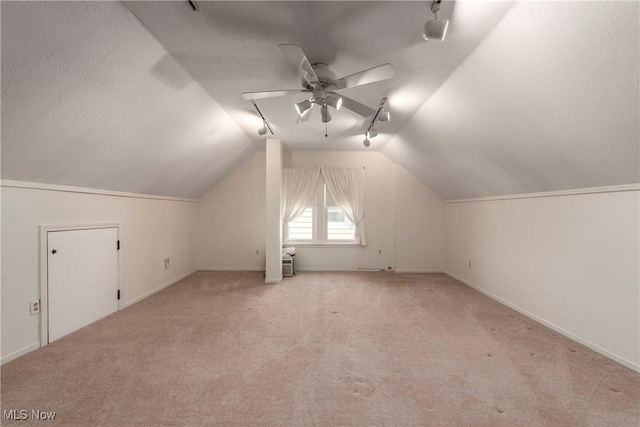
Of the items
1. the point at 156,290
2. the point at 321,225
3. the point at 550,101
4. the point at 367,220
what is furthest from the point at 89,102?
the point at 367,220

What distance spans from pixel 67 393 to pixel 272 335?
1631 mm

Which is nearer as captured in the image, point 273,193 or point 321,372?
point 321,372

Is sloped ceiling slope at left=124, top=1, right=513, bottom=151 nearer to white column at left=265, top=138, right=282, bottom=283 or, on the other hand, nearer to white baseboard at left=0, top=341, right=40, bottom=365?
white column at left=265, top=138, right=282, bottom=283

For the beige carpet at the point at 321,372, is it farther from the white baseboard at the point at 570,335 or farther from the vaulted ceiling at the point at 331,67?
the vaulted ceiling at the point at 331,67

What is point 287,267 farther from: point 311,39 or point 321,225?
point 311,39

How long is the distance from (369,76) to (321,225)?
13.3ft

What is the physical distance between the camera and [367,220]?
5777 mm

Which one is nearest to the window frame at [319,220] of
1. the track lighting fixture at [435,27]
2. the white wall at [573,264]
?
the white wall at [573,264]

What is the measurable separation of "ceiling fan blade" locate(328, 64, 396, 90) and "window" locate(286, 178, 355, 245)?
3.65 metres

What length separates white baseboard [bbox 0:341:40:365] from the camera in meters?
2.22

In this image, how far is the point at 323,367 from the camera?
7.32 ft

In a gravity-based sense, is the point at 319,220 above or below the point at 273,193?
below

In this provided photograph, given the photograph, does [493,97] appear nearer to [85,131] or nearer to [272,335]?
[272,335]

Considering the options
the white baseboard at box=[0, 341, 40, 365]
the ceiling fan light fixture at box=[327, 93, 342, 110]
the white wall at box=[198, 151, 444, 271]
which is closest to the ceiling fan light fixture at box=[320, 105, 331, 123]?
the ceiling fan light fixture at box=[327, 93, 342, 110]
